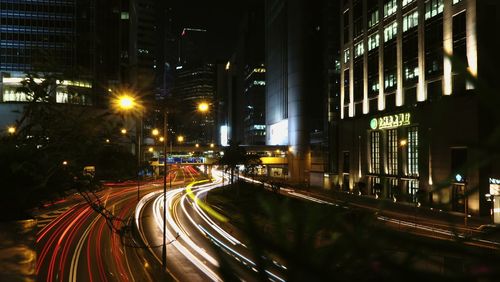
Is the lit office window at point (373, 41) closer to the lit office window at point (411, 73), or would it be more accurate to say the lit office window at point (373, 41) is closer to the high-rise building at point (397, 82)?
the high-rise building at point (397, 82)

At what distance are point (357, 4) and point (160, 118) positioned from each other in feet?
182

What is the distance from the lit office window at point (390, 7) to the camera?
5778cm

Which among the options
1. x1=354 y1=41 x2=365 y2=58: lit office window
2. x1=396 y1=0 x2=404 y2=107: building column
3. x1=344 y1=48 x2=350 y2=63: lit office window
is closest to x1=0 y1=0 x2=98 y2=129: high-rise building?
x1=344 y1=48 x2=350 y2=63: lit office window

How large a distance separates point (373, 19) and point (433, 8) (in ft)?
50.7

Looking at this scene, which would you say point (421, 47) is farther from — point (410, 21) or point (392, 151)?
point (392, 151)

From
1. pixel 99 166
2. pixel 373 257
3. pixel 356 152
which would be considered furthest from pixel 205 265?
pixel 356 152

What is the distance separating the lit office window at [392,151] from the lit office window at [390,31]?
13344 millimetres

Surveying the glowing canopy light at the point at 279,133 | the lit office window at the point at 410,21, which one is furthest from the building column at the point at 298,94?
the lit office window at the point at 410,21

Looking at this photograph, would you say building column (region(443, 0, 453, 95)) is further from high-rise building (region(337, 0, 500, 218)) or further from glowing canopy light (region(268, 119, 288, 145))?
glowing canopy light (region(268, 119, 288, 145))

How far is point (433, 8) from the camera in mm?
49156

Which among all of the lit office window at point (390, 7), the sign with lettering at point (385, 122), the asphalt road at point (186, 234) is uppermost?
the lit office window at point (390, 7)

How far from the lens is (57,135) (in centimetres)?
754

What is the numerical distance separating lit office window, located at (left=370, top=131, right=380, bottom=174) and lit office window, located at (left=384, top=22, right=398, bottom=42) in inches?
534

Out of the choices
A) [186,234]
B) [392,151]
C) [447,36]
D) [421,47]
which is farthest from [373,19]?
[186,234]
